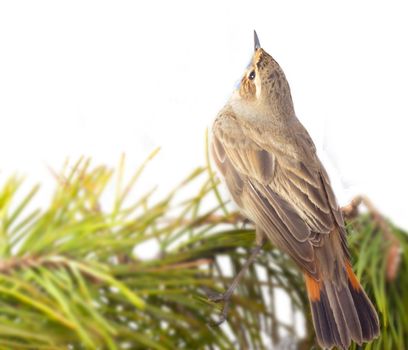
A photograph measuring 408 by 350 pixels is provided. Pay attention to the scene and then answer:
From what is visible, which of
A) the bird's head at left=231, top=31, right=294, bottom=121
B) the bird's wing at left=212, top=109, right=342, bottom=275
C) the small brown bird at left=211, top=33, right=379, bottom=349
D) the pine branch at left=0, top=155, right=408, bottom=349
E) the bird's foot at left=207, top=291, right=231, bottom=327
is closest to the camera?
the pine branch at left=0, top=155, right=408, bottom=349

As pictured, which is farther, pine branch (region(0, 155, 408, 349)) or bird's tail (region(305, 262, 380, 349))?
bird's tail (region(305, 262, 380, 349))

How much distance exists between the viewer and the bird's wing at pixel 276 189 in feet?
4.20

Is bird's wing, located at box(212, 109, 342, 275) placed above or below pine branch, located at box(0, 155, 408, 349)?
above

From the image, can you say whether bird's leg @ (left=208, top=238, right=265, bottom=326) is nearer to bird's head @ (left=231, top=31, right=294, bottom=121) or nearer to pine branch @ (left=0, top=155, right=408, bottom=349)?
pine branch @ (left=0, top=155, right=408, bottom=349)

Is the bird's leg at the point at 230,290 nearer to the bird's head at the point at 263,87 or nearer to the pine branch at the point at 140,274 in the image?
the pine branch at the point at 140,274

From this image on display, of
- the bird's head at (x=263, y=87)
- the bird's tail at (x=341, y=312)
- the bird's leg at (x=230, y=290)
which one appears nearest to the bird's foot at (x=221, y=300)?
the bird's leg at (x=230, y=290)

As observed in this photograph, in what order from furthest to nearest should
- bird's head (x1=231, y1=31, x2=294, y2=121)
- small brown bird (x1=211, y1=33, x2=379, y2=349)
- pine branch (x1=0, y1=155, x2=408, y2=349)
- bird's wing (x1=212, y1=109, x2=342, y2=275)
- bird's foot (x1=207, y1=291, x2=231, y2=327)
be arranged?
bird's head (x1=231, y1=31, x2=294, y2=121), bird's wing (x1=212, y1=109, x2=342, y2=275), small brown bird (x1=211, y1=33, x2=379, y2=349), bird's foot (x1=207, y1=291, x2=231, y2=327), pine branch (x1=0, y1=155, x2=408, y2=349)

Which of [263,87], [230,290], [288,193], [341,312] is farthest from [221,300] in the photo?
[263,87]

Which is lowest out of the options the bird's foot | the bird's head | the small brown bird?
the bird's foot

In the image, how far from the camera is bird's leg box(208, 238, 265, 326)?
1.07m

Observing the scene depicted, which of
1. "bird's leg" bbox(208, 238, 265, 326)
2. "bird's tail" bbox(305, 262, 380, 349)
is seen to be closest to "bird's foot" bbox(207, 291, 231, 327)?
"bird's leg" bbox(208, 238, 265, 326)

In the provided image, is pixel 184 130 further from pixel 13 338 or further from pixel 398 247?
pixel 13 338

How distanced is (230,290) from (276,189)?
0.33 metres

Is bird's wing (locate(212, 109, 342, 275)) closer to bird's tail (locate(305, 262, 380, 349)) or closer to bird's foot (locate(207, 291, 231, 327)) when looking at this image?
bird's tail (locate(305, 262, 380, 349))
